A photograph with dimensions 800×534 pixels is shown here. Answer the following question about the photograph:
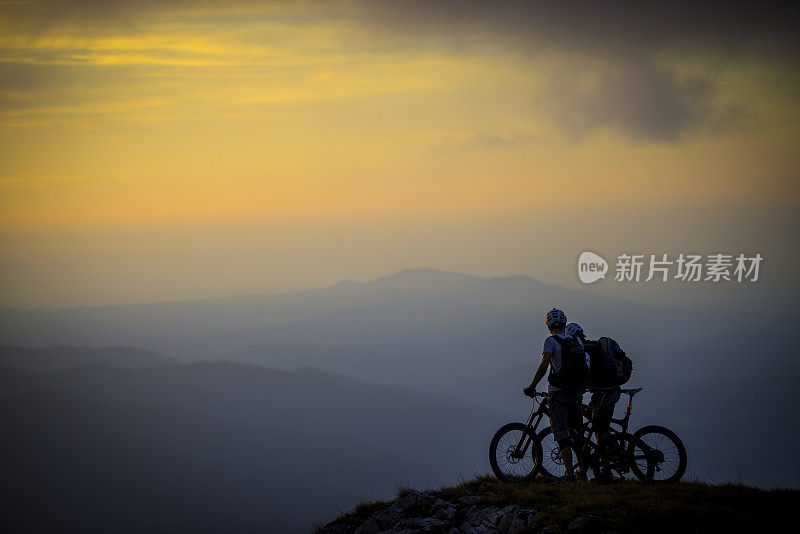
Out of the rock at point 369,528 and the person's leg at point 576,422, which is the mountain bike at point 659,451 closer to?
the person's leg at point 576,422

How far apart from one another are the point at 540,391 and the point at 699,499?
3507 mm

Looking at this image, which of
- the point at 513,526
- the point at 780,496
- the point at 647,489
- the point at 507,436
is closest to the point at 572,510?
the point at 513,526

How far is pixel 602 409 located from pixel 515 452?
196 centimetres

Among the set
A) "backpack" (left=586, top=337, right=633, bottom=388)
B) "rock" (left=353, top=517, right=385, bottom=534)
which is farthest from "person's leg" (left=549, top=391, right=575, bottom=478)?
"rock" (left=353, top=517, right=385, bottom=534)

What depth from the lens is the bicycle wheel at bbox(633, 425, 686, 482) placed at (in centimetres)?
1287

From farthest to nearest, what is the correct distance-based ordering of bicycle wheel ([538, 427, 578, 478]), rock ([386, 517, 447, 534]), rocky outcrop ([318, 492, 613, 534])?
bicycle wheel ([538, 427, 578, 478]), rock ([386, 517, 447, 534]), rocky outcrop ([318, 492, 613, 534])

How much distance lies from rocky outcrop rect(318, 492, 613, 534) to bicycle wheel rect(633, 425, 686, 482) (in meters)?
2.71

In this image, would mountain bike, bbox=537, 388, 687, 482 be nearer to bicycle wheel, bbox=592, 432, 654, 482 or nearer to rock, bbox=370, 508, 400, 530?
bicycle wheel, bbox=592, 432, 654, 482

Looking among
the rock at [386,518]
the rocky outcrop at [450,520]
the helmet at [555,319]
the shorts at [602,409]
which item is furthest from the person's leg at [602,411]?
the rock at [386,518]

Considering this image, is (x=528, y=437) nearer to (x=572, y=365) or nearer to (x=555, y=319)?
(x=572, y=365)

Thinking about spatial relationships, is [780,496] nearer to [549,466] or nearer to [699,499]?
[699,499]

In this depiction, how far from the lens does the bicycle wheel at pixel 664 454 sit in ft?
42.2

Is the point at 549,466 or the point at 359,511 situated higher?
the point at 549,466

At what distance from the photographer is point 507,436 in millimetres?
13977
